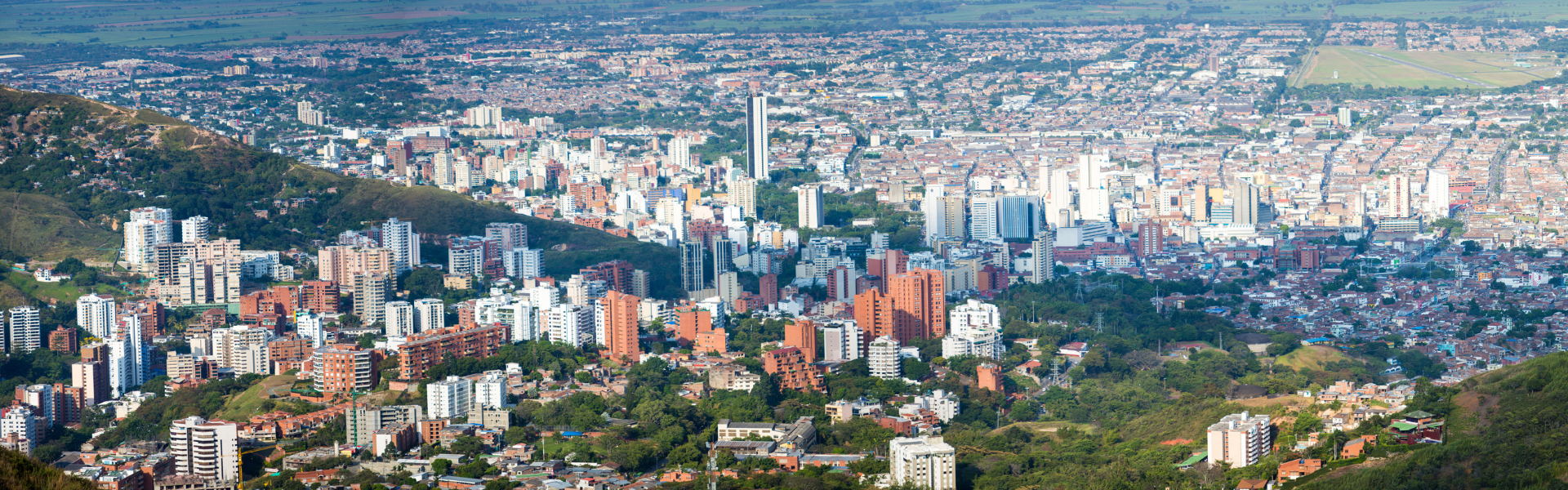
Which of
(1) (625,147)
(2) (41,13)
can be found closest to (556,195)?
(1) (625,147)

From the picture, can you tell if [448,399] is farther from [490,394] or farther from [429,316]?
[429,316]

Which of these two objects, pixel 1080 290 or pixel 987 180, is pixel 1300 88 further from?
pixel 1080 290

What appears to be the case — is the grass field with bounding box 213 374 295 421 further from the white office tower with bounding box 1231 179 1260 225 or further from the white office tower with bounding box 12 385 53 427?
the white office tower with bounding box 1231 179 1260 225

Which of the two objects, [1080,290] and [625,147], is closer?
[1080,290]

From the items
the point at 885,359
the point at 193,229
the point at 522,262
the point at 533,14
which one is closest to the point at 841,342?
the point at 885,359

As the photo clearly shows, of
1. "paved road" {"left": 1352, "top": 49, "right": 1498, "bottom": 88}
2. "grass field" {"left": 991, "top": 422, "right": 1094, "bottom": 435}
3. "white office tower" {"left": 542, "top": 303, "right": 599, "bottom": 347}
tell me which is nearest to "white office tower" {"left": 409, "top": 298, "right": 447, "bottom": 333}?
"white office tower" {"left": 542, "top": 303, "right": 599, "bottom": 347}

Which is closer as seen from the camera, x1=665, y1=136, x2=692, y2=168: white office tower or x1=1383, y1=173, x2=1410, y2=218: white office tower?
x1=1383, y1=173, x2=1410, y2=218: white office tower

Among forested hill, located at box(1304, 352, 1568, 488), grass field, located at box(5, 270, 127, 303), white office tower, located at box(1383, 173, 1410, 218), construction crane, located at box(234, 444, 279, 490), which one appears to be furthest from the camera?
white office tower, located at box(1383, 173, 1410, 218)
